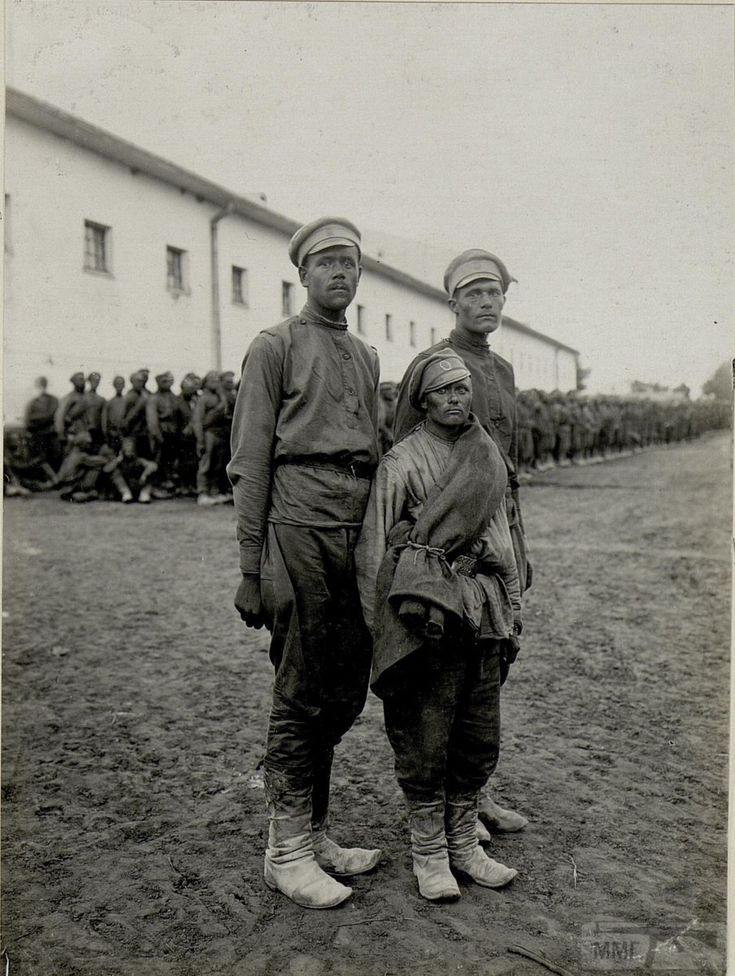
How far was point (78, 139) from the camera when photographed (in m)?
13.3

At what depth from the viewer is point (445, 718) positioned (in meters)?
2.84

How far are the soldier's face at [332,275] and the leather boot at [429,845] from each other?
1744 mm

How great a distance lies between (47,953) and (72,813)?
89 cm

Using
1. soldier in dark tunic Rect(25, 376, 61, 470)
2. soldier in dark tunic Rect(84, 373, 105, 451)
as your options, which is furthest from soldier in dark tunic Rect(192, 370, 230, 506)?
soldier in dark tunic Rect(25, 376, 61, 470)

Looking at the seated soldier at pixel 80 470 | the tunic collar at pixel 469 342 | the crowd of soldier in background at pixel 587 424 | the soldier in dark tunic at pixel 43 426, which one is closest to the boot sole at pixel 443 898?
the tunic collar at pixel 469 342

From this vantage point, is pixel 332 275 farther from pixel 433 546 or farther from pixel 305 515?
pixel 433 546

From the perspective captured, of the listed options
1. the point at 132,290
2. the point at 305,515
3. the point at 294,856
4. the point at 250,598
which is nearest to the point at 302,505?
the point at 305,515

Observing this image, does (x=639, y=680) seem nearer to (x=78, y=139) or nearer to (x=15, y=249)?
(x=15, y=249)

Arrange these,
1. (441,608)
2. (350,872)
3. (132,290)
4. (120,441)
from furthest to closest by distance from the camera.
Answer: (132,290) → (120,441) → (350,872) → (441,608)

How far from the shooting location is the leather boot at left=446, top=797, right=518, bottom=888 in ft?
9.65

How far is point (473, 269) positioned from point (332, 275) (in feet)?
1.86

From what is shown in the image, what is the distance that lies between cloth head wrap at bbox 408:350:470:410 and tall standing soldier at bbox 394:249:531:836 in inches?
4.0

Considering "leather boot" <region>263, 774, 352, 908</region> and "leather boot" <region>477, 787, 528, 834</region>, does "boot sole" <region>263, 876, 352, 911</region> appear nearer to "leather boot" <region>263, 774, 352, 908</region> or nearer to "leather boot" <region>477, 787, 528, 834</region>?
"leather boot" <region>263, 774, 352, 908</region>

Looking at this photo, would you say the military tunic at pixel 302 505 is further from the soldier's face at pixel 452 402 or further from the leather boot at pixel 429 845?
the leather boot at pixel 429 845
